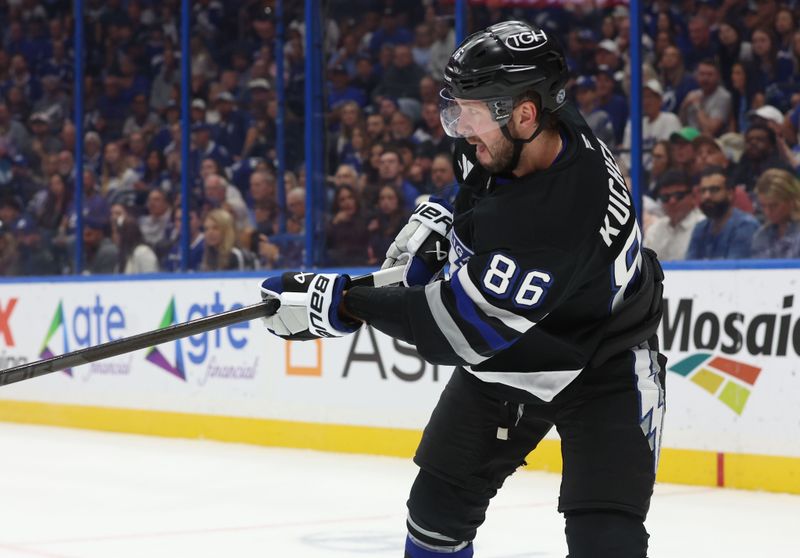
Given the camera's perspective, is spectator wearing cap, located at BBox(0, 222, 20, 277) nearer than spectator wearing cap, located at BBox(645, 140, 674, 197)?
No

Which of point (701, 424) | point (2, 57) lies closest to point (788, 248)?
point (701, 424)

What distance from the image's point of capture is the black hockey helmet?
243 cm

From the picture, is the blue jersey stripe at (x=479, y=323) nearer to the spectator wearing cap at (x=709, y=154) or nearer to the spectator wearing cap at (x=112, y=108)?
the spectator wearing cap at (x=709, y=154)

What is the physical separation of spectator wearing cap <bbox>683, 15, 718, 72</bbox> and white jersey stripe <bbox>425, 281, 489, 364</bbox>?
4.45m

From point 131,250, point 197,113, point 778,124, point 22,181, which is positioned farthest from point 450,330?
point 22,181

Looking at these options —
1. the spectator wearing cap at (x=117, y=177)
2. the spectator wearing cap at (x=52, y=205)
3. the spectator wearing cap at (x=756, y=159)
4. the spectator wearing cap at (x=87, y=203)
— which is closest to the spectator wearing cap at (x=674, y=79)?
the spectator wearing cap at (x=756, y=159)

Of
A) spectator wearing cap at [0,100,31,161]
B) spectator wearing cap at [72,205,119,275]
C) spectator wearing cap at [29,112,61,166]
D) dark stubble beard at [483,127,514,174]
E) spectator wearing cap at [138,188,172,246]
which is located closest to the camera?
dark stubble beard at [483,127,514,174]

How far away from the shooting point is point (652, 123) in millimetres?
6004

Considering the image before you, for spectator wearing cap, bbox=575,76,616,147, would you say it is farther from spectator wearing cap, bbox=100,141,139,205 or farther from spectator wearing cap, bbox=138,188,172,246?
spectator wearing cap, bbox=100,141,139,205

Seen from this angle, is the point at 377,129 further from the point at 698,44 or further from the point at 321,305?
the point at 321,305

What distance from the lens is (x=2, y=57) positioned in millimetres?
9664

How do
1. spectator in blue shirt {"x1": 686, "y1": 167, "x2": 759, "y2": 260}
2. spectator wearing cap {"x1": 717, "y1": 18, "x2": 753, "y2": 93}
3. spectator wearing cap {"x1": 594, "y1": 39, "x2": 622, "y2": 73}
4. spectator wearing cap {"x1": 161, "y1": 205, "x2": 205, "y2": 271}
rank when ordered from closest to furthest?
spectator in blue shirt {"x1": 686, "y1": 167, "x2": 759, "y2": 260} → spectator wearing cap {"x1": 717, "y1": 18, "x2": 753, "y2": 93} → spectator wearing cap {"x1": 594, "y1": 39, "x2": 622, "y2": 73} → spectator wearing cap {"x1": 161, "y1": 205, "x2": 205, "y2": 271}

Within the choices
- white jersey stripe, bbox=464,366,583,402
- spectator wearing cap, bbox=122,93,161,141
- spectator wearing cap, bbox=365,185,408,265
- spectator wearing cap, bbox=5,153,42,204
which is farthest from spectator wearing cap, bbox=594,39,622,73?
white jersey stripe, bbox=464,366,583,402

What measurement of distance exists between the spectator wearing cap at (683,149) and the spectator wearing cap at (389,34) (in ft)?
5.89
